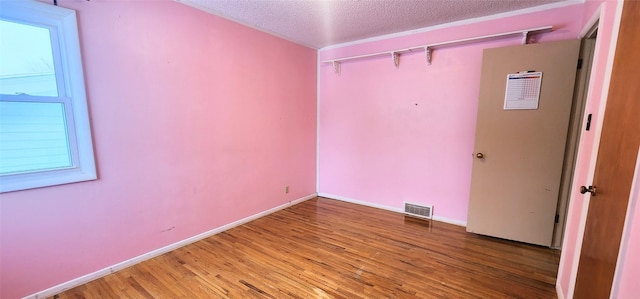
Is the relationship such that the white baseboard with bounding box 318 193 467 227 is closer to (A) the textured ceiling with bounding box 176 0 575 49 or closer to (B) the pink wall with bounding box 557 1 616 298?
(B) the pink wall with bounding box 557 1 616 298

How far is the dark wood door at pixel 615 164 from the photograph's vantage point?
3.54 feet

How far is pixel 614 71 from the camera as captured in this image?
1.29 meters

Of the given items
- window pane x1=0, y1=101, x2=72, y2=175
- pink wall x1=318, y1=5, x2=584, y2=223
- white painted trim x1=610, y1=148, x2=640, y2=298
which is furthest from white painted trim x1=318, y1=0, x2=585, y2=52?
window pane x1=0, y1=101, x2=72, y2=175

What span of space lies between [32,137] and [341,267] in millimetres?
2464

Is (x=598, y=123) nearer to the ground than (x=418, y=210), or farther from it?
farther from it

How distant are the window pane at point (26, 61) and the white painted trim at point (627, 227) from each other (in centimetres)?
323

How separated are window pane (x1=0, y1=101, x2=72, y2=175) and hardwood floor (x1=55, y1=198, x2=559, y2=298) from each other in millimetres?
971

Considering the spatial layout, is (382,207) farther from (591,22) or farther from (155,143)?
(155,143)

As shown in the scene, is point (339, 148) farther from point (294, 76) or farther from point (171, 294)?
point (171, 294)

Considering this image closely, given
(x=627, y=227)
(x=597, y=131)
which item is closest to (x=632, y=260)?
(x=627, y=227)

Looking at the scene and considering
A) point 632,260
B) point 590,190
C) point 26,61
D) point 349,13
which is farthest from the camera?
point 349,13

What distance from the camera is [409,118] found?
10.8ft

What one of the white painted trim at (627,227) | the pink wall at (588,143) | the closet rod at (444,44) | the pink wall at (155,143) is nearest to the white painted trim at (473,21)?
the closet rod at (444,44)

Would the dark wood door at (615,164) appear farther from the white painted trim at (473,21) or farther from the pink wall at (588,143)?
the white painted trim at (473,21)
